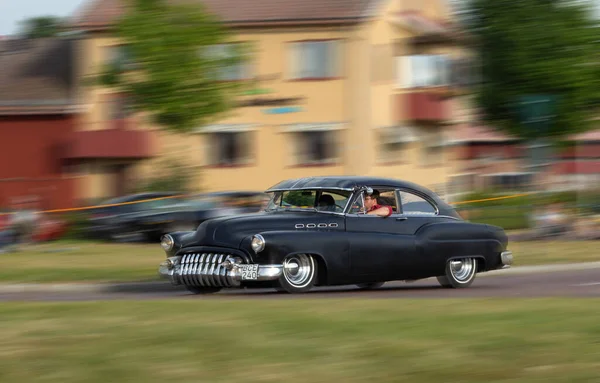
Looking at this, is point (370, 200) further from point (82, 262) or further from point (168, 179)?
point (168, 179)

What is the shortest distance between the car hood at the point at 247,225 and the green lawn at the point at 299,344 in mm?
3214

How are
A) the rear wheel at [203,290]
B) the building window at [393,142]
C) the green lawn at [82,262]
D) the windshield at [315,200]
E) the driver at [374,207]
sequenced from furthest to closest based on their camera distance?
the building window at [393,142]
the green lawn at [82,262]
the driver at [374,207]
the windshield at [315,200]
the rear wheel at [203,290]

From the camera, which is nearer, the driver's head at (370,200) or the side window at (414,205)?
the driver's head at (370,200)

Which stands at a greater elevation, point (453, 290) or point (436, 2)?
point (436, 2)

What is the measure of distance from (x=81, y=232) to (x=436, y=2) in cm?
2387

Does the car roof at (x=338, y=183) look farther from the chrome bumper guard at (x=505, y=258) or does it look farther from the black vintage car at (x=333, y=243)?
the chrome bumper guard at (x=505, y=258)

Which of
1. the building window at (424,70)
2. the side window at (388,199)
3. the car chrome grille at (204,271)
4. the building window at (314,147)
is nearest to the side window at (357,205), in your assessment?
the side window at (388,199)

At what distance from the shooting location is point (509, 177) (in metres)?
53.0

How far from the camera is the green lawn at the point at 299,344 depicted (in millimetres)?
8438

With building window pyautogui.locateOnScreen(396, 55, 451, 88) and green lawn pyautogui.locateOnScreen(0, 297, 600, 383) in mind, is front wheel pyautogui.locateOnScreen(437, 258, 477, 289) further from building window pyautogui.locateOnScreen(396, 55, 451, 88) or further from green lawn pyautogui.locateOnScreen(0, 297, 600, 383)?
building window pyautogui.locateOnScreen(396, 55, 451, 88)

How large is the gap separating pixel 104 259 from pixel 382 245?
29.6 ft

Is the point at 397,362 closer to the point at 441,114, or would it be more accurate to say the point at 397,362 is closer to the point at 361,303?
the point at 361,303

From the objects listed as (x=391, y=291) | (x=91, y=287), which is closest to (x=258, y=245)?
(x=391, y=291)

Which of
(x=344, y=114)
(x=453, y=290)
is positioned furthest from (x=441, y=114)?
(x=453, y=290)
